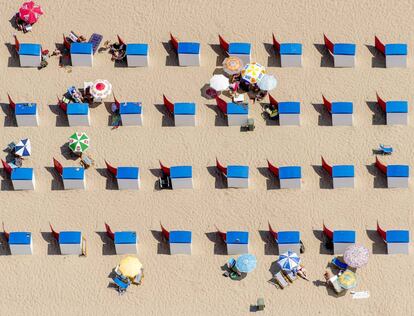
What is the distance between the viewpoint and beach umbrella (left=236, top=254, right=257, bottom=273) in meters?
38.4

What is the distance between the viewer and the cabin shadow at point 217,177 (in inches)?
1614

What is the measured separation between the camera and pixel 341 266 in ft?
128

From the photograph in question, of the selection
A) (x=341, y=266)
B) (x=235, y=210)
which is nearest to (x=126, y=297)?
(x=235, y=210)

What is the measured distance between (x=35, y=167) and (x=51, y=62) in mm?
5121

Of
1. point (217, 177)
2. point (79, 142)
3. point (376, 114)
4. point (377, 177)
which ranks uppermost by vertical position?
point (376, 114)

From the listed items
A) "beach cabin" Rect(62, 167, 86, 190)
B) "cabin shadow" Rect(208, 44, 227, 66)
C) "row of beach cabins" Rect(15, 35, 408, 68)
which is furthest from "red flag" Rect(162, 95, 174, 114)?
"beach cabin" Rect(62, 167, 86, 190)

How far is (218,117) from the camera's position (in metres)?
42.7

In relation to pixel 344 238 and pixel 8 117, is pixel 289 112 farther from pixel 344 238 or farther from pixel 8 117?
pixel 8 117

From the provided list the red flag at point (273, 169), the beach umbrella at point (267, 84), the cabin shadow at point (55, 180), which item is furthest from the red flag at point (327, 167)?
the cabin shadow at point (55, 180)

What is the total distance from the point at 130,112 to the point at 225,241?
21.6 ft

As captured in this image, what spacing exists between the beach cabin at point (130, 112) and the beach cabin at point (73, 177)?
9.37 ft

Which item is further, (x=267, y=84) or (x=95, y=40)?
(x=95, y=40)

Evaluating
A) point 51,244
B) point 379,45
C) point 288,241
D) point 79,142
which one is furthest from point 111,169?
point 379,45

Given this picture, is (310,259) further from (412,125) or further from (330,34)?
(330,34)
